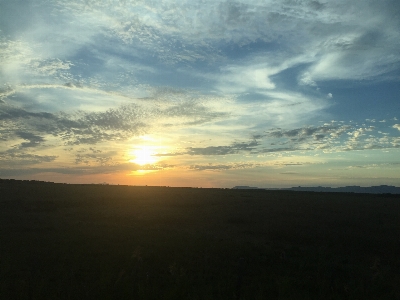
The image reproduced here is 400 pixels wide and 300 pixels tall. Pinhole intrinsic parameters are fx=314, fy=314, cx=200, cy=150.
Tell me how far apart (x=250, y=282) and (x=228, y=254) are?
4430 mm

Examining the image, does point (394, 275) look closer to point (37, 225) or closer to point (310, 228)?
point (310, 228)

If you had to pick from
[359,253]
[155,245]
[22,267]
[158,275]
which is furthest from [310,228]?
[22,267]

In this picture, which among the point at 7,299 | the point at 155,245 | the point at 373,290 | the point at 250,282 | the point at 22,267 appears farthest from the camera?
the point at 155,245

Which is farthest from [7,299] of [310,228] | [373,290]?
[310,228]

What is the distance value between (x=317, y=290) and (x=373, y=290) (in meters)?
1.96

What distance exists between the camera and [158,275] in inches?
506

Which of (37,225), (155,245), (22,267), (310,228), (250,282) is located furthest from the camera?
(310,228)

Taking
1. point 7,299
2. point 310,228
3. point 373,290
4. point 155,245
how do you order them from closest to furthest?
point 7,299, point 373,290, point 155,245, point 310,228

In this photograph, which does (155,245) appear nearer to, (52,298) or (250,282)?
(250,282)

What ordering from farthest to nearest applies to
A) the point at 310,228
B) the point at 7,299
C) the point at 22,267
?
1. the point at 310,228
2. the point at 22,267
3. the point at 7,299

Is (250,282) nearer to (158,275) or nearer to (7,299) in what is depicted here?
(158,275)

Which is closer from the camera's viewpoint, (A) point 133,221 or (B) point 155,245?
(B) point 155,245

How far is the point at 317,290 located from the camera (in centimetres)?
1166

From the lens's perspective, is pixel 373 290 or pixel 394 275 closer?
pixel 373 290
